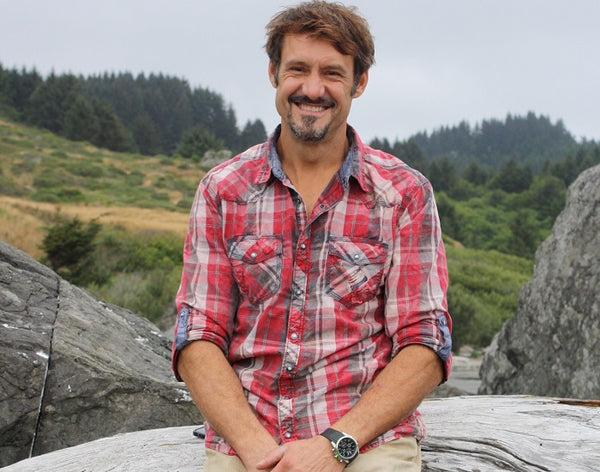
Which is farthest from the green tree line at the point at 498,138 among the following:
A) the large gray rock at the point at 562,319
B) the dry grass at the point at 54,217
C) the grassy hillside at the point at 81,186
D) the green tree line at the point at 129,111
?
the large gray rock at the point at 562,319

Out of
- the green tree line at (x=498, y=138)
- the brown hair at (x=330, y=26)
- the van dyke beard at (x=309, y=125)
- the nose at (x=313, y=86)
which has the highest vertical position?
the green tree line at (x=498, y=138)

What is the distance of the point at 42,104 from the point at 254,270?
72.1 metres

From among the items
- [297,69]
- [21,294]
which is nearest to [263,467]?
[297,69]

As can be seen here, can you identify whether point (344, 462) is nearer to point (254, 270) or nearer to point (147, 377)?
point (254, 270)

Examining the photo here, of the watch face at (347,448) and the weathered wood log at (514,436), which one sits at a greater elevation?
the watch face at (347,448)

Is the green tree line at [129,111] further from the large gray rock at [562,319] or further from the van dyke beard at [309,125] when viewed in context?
the van dyke beard at [309,125]

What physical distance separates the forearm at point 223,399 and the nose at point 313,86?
39.5 inches

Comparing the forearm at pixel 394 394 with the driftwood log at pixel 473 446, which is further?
the driftwood log at pixel 473 446

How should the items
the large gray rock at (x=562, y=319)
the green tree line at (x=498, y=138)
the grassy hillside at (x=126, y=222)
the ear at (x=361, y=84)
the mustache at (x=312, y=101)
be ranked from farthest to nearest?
the green tree line at (x=498, y=138) < the grassy hillside at (x=126, y=222) < the large gray rock at (x=562, y=319) < the ear at (x=361, y=84) < the mustache at (x=312, y=101)

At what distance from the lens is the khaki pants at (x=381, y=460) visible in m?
2.58

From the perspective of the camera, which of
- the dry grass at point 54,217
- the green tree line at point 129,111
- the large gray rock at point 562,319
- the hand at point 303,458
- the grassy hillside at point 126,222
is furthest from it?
the green tree line at point 129,111

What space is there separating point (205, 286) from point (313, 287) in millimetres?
413

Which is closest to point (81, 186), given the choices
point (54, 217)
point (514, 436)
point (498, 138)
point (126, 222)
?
point (126, 222)

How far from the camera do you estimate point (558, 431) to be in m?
3.41
